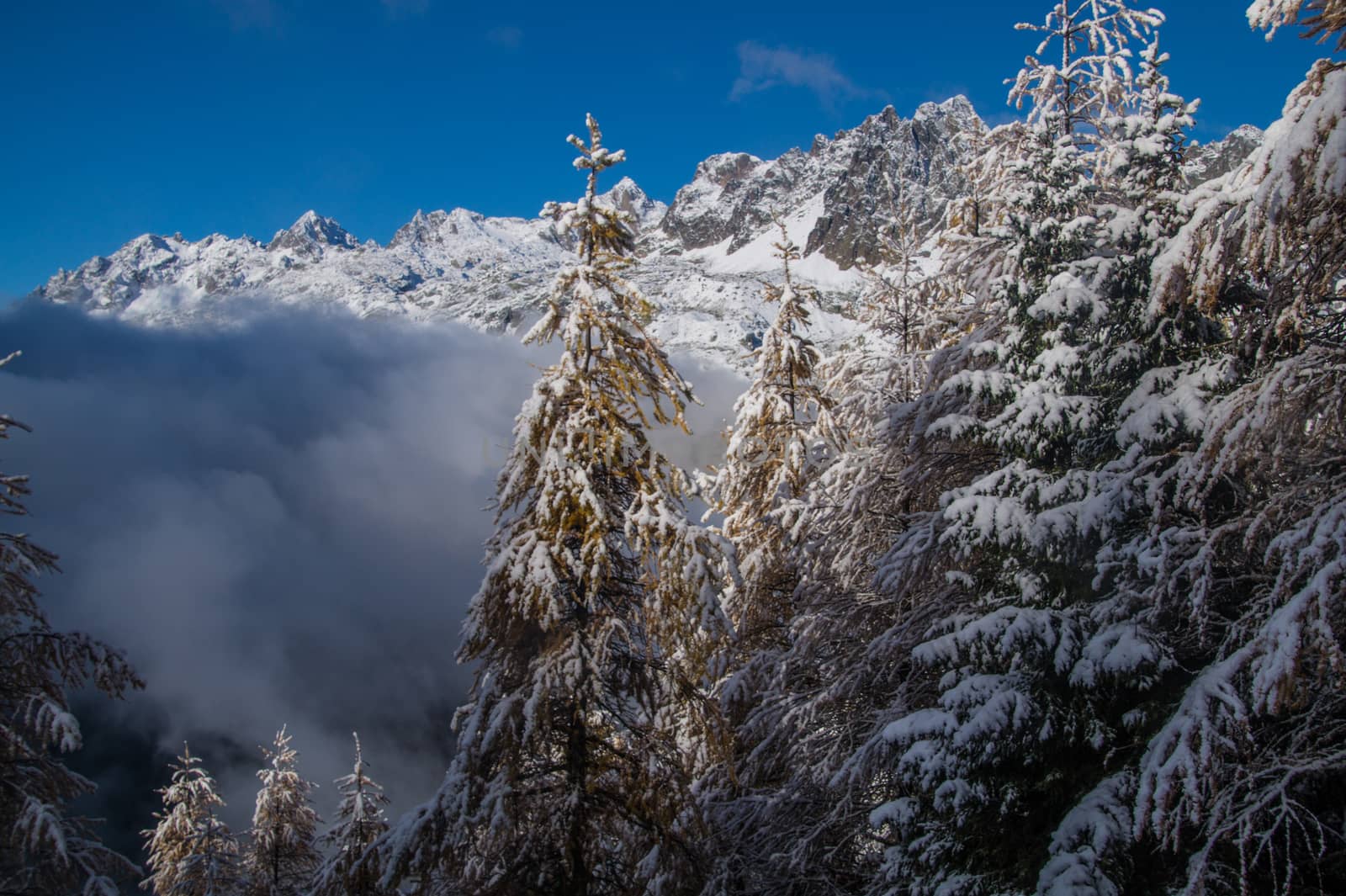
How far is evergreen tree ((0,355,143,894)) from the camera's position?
777cm

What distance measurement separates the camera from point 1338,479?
5074mm

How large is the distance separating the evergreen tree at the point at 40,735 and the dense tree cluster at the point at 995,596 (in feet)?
0.16

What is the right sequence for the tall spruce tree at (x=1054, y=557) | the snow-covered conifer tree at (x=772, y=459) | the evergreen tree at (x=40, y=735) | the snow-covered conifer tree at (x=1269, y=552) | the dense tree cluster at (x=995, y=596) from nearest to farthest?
the snow-covered conifer tree at (x=1269, y=552) → the dense tree cluster at (x=995, y=596) → the tall spruce tree at (x=1054, y=557) → the evergreen tree at (x=40, y=735) → the snow-covered conifer tree at (x=772, y=459)

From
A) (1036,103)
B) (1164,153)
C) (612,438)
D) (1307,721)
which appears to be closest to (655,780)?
(612,438)

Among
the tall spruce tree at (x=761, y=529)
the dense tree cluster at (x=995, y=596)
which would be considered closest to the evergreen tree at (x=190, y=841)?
the dense tree cluster at (x=995, y=596)

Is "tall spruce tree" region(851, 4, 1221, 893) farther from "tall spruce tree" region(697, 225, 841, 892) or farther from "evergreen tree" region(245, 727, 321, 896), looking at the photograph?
"evergreen tree" region(245, 727, 321, 896)

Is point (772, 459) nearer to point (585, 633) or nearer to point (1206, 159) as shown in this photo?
point (585, 633)

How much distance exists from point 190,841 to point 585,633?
2192 centimetres

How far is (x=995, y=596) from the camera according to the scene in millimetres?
7434

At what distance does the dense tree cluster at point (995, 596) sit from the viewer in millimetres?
5027

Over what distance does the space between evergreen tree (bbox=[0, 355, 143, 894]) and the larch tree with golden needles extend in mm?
3715

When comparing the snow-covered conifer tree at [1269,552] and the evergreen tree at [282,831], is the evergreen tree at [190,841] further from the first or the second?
the snow-covered conifer tree at [1269,552]

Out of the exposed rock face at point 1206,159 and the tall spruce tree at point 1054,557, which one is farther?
the exposed rock face at point 1206,159

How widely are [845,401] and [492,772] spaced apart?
24.2 ft
